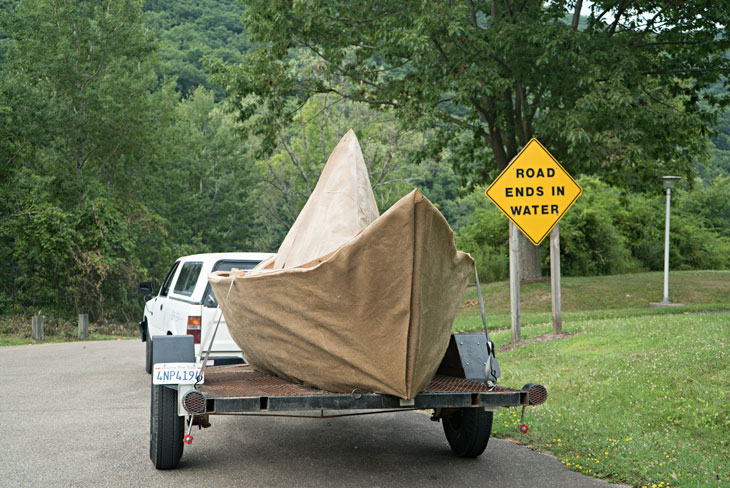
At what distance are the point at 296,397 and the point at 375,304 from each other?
2.85ft

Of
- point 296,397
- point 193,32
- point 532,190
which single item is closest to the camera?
point 296,397

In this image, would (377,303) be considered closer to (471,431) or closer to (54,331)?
A: (471,431)

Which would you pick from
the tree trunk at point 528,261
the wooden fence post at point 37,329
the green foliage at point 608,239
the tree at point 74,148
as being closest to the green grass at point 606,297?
the tree trunk at point 528,261

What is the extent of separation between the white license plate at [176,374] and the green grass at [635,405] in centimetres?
311

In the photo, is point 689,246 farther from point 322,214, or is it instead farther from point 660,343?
point 322,214

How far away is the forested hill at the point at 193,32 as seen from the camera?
65562 millimetres

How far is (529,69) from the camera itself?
20672 mm

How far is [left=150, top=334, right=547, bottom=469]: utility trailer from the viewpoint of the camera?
5.21 m

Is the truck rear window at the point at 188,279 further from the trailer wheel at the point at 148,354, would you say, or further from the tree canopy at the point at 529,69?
the tree canopy at the point at 529,69

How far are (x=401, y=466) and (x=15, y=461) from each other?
3.18 metres

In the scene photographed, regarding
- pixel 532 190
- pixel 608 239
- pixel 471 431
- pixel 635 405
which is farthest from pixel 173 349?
pixel 608 239

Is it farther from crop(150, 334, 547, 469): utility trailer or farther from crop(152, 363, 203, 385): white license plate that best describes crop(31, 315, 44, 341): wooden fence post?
crop(152, 363, 203, 385): white license plate

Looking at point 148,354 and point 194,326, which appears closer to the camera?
point 194,326

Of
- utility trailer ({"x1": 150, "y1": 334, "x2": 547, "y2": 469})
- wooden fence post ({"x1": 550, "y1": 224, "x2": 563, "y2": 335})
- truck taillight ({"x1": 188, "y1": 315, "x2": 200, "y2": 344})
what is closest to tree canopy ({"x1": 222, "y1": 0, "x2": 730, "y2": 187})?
wooden fence post ({"x1": 550, "y1": 224, "x2": 563, "y2": 335})
